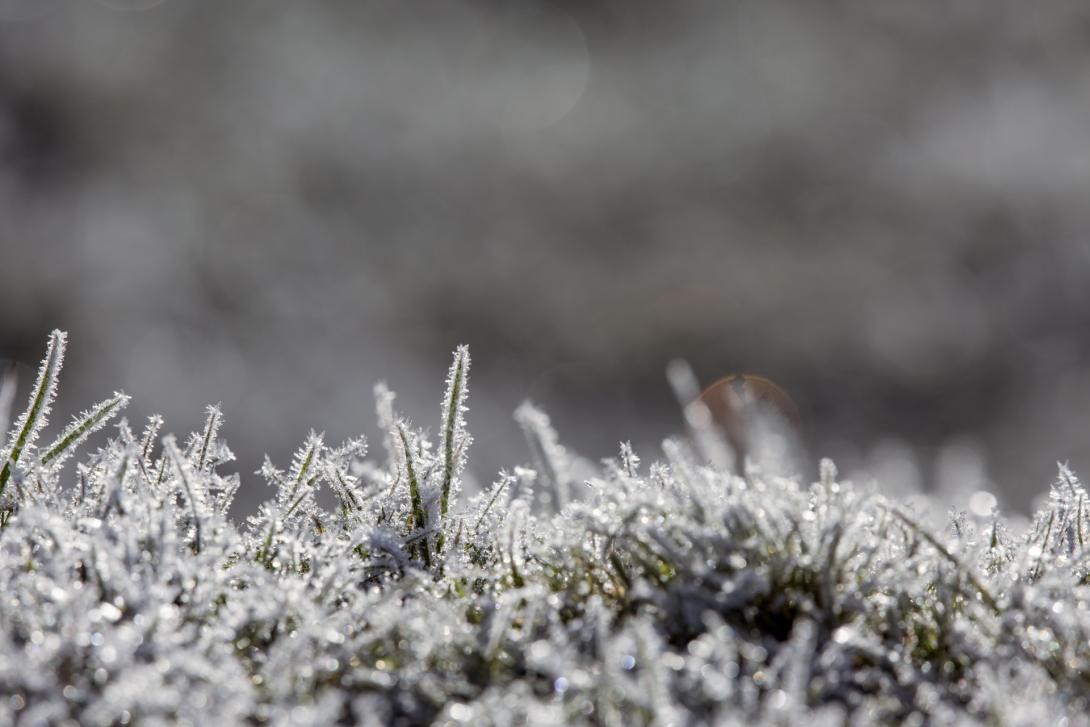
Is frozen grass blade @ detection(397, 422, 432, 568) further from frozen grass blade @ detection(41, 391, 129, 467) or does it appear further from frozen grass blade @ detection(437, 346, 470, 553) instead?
frozen grass blade @ detection(41, 391, 129, 467)

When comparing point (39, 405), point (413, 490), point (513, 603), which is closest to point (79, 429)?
point (39, 405)

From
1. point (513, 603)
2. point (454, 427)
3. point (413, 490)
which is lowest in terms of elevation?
point (513, 603)

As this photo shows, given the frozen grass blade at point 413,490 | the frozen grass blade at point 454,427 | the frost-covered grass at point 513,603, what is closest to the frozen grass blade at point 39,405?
the frost-covered grass at point 513,603

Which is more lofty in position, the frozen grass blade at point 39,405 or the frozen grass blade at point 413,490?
the frozen grass blade at point 39,405

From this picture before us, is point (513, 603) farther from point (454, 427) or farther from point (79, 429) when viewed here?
point (79, 429)

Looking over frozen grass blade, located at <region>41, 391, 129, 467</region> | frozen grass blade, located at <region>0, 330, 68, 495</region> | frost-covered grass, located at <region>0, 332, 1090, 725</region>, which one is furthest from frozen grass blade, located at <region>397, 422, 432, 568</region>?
frozen grass blade, located at <region>0, 330, 68, 495</region>

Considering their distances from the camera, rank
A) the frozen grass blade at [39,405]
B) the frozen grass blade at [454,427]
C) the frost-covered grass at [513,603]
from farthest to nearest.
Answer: the frozen grass blade at [454,427]
the frozen grass blade at [39,405]
the frost-covered grass at [513,603]

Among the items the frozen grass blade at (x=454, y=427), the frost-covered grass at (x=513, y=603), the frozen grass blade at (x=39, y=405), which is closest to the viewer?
the frost-covered grass at (x=513, y=603)

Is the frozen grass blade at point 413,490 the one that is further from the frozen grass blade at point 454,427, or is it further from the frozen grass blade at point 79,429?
the frozen grass blade at point 79,429

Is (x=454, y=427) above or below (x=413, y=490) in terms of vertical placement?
above
